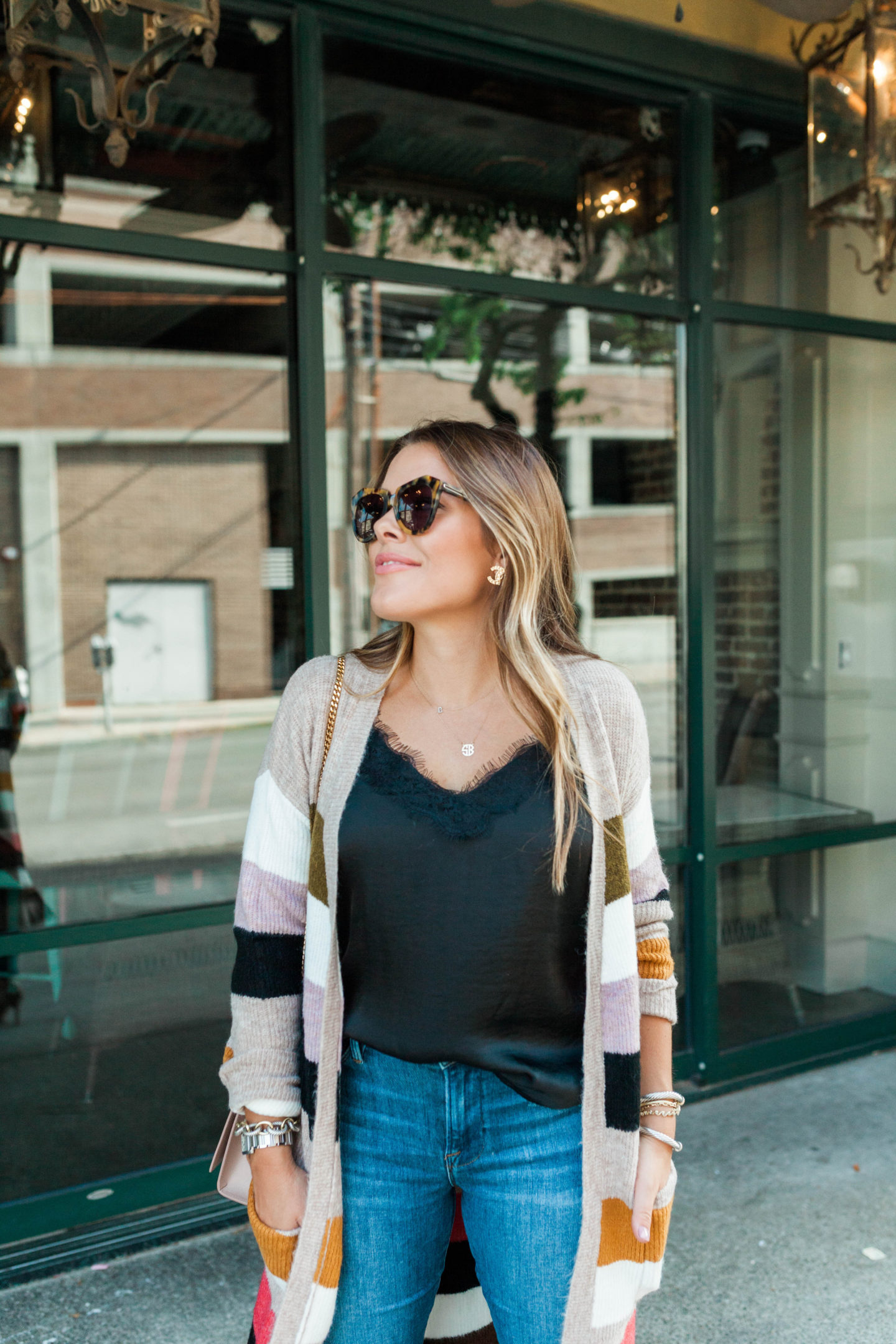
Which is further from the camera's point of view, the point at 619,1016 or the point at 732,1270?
the point at 732,1270

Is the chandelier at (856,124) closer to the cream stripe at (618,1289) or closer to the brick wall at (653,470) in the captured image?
the brick wall at (653,470)

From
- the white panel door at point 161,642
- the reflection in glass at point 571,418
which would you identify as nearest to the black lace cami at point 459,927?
the reflection in glass at point 571,418

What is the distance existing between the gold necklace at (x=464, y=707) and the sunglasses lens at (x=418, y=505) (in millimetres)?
245

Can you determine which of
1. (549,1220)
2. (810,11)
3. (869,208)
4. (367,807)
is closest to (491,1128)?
(549,1220)

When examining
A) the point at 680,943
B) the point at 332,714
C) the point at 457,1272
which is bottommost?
the point at 680,943

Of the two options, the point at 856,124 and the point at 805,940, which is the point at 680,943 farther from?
the point at 856,124

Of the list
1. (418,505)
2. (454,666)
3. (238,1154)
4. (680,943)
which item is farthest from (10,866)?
(418,505)

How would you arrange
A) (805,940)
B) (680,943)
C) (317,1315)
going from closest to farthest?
(317,1315), (680,943), (805,940)

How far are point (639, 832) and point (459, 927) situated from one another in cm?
34

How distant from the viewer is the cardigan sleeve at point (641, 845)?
1617 millimetres

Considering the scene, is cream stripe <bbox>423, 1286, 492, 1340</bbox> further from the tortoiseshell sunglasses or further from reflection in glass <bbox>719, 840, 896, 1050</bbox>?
reflection in glass <bbox>719, 840, 896, 1050</bbox>

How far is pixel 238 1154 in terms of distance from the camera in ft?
5.30

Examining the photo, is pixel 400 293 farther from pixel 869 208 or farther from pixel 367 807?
pixel 367 807

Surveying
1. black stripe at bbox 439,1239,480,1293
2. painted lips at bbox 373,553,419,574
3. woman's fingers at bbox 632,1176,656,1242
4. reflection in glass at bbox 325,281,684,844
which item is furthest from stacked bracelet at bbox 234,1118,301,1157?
reflection in glass at bbox 325,281,684,844
